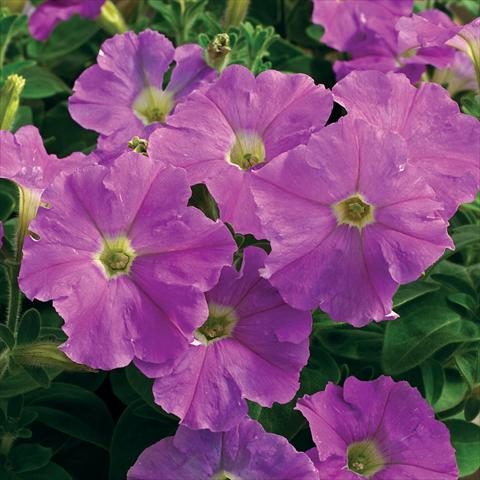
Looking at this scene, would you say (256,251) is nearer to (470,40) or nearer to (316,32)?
(470,40)

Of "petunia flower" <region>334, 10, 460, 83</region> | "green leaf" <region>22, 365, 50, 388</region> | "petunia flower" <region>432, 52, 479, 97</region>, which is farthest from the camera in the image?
"petunia flower" <region>432, 52, 479, 97</region>

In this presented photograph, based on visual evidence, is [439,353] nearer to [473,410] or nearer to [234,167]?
[473,410]

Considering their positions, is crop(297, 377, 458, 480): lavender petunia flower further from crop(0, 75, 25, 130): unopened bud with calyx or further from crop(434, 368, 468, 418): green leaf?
crop(0, 75, 25, 130): unopened bud with calyx

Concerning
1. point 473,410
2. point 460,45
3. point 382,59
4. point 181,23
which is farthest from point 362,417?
point 181,23

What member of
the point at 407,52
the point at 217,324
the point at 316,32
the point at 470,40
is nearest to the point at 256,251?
the point at 217,324

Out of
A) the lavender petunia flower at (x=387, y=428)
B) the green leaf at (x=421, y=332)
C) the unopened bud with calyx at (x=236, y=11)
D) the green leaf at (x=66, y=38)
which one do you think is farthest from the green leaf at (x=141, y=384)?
the green leaf at (x=66, y=38)

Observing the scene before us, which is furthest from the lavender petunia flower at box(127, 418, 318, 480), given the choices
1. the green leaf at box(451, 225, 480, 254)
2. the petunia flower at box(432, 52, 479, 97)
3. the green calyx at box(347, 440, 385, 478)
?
the petunia flower at box(432, 52, 479, 97)

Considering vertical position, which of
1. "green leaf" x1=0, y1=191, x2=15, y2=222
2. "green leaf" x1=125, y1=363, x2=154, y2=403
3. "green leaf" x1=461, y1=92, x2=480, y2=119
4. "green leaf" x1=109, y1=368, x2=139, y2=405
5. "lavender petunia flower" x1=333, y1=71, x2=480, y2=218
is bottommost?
"green leaf" x1=109, y1=368, x2=139, y2=405
